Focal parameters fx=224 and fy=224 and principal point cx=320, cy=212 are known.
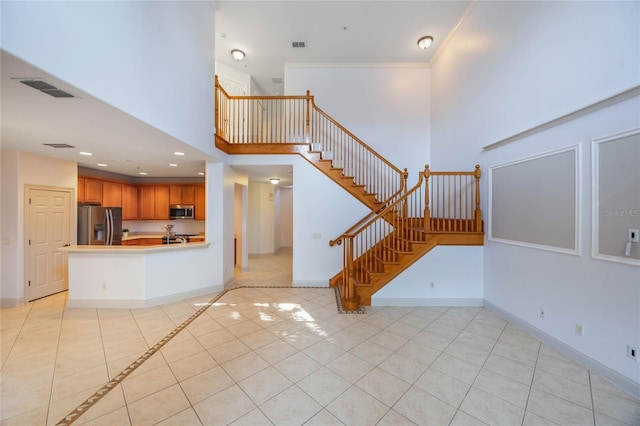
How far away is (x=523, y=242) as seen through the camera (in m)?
3.18

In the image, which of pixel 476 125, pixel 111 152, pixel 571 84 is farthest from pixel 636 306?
pixel 111 152

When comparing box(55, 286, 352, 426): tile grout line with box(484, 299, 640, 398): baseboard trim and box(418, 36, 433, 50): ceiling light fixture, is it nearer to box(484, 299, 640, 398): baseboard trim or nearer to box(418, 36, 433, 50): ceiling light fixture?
box(484, 299, 640, 398): baseboard trim

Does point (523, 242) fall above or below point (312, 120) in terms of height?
below

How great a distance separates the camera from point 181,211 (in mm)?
6734

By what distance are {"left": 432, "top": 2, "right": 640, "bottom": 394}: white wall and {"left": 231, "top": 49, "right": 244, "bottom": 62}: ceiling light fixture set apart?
16.6 feet

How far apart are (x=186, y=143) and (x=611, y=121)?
16.6 ft

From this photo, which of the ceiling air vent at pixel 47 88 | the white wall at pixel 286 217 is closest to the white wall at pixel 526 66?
the ceiling air vent at pixel 47 88

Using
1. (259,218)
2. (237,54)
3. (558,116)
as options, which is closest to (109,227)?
(259,218)

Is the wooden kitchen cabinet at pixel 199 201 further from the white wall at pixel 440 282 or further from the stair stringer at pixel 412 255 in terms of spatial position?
the white wall at pixel 440 282

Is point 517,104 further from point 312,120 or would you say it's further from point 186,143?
point 186,143

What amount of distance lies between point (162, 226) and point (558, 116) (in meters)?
9.06

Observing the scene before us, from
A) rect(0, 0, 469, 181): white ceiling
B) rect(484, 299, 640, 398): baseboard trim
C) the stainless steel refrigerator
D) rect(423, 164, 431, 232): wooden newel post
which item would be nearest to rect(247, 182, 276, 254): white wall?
rect(0, 0, 469, 181): white ceiling

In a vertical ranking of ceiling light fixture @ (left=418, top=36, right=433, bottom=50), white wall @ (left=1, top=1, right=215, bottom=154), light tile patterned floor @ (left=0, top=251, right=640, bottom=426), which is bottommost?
light tile patterned floor @ (left=0, top=251, right=640, bottom=426)

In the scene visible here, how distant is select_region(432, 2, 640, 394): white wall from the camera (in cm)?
212
